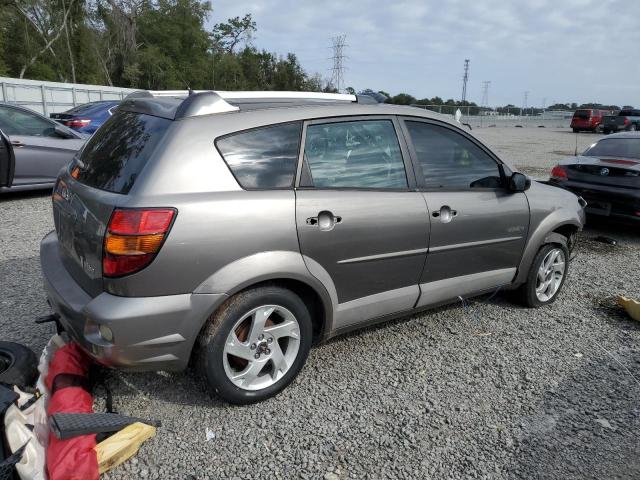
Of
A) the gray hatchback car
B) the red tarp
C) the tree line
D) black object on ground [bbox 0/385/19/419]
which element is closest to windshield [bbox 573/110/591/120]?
the tree line

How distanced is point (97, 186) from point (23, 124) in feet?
21.7

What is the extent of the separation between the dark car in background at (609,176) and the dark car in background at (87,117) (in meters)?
9.50

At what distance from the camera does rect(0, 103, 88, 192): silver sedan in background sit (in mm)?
7730

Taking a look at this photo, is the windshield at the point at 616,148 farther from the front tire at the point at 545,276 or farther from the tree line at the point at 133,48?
the tree line at the point at 133,48

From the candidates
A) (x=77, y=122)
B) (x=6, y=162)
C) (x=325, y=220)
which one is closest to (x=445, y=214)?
(x=325, y=220)

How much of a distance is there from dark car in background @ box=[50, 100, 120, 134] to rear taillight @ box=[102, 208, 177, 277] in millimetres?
9703

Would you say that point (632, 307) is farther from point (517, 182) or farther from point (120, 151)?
point (120, 151)

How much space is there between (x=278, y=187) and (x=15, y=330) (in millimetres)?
2368

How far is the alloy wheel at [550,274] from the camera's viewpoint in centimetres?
442

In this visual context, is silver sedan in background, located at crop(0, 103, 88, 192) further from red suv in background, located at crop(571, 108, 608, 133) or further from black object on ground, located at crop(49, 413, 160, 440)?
red suv in background, located at crop(571, 108, 608, 133)

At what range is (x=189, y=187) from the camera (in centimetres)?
254

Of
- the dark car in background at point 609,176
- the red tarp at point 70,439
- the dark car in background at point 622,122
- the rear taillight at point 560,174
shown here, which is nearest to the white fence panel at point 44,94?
the rear taillight at point 560,174

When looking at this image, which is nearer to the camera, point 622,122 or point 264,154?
point 264,154

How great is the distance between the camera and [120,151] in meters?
2.83
